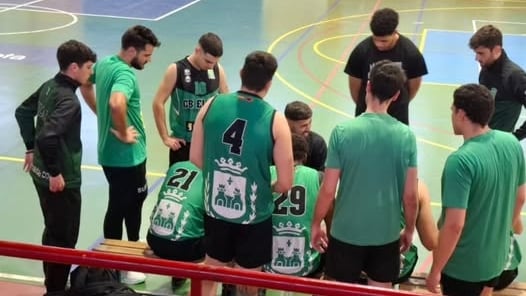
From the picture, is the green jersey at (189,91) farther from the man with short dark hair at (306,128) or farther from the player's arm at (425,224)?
the player's arm at (425,224)

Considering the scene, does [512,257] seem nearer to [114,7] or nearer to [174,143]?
[174,143]

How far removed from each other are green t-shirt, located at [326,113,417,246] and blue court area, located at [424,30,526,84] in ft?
31.2

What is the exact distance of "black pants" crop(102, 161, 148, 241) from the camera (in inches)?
228

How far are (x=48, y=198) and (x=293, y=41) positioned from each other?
11701 millimetres

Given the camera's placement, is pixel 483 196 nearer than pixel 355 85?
Yes

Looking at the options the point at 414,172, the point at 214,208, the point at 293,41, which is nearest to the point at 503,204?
the point at 414,172

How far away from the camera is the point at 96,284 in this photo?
5020mm

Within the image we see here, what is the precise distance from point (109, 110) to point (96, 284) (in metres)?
1.44

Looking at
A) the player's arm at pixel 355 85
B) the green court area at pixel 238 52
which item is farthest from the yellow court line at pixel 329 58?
the player's arm at pixel 355 85

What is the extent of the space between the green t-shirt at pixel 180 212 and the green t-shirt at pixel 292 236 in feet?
2.06

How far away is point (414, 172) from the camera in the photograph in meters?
4.10

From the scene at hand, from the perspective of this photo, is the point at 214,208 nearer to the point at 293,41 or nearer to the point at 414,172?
the point at 414,172

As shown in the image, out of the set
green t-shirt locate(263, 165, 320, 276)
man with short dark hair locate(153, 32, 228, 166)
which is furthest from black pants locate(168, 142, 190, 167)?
green t-shirt locate(263, 165, 320, 276)

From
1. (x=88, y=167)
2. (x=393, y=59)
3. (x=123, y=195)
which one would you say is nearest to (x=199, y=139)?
(x=123, y=195)
